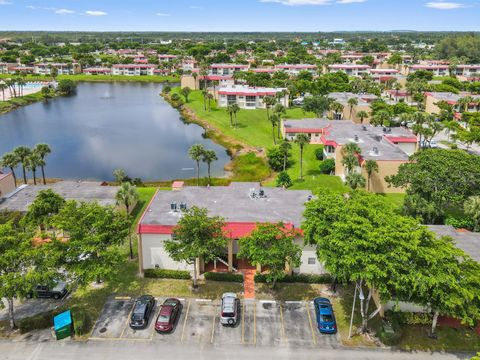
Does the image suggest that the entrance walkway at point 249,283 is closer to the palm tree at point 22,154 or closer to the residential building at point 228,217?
the residential building at point 228,217

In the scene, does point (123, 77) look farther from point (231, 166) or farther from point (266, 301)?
point (266, 301)

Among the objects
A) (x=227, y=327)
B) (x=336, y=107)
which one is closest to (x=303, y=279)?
(x=227, y=327)

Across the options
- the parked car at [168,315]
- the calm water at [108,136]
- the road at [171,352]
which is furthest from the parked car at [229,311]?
the calm water at [108,136]

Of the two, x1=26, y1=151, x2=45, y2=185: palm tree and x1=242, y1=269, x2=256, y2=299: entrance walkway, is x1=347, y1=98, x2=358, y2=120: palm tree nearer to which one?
x1=242, y1=269, x2=256, y2=299: entrance walkway

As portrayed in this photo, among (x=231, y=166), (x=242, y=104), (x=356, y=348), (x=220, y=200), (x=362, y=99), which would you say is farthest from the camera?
(x=242, y=104)

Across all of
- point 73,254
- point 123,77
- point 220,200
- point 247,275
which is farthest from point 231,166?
point 123,77

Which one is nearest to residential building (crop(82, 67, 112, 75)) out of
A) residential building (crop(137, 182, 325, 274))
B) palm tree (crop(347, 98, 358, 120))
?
palm tree (crop(347, 98, 358, 120))

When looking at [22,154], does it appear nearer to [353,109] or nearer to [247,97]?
[247,97]
